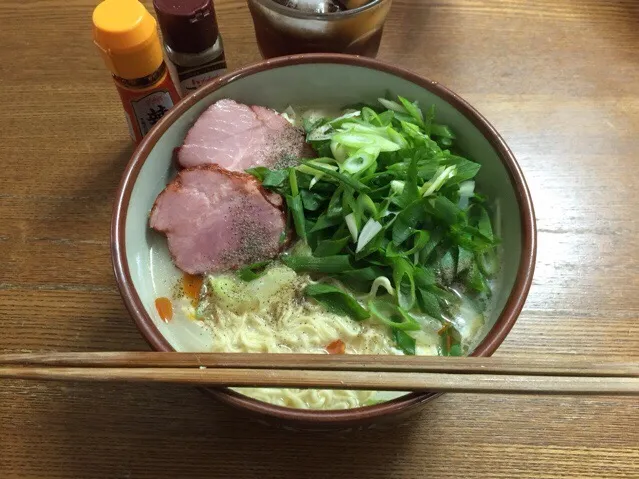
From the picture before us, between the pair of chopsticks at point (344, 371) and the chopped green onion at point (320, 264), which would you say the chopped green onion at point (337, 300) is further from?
the pair of chopsticks at point (344, 371)

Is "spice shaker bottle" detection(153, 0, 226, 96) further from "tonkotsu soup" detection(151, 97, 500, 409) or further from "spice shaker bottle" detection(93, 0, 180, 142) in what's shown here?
"tonkotsu soup" detection(151, 97, 500, 409)

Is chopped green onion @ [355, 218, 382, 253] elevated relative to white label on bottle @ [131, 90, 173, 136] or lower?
lower

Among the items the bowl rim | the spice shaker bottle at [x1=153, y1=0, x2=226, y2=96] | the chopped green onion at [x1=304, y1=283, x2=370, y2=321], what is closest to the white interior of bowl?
the bowl rim

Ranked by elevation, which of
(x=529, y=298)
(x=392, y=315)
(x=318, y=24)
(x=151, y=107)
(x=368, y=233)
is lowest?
(x=529, y=298)

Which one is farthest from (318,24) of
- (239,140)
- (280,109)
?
(239,140)

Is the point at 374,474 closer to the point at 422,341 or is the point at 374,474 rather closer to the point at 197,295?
the point at 422,341

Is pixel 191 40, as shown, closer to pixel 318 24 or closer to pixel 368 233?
pixel 318 24
